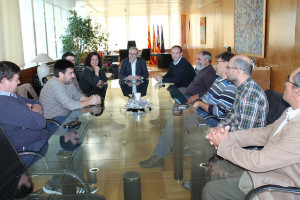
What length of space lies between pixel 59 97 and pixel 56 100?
10 cm

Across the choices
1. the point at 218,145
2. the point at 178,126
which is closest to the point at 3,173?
the point at 218,145

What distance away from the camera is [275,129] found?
1615 millimetres

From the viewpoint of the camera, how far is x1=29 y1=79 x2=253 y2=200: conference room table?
1.43 meters

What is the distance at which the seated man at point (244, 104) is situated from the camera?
1.98 m

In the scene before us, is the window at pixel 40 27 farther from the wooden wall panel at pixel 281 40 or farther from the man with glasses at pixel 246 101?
the man with glasses at pixel 246 101

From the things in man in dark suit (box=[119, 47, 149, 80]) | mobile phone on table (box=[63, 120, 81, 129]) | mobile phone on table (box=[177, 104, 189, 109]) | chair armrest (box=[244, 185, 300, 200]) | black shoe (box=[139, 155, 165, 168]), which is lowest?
black shoe (box=[139, 155, 165, 168])

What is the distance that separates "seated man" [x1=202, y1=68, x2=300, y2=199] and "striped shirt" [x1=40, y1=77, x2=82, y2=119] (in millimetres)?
1753

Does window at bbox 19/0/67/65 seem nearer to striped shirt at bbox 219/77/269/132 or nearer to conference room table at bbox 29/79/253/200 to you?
conference room table at bbox 29/79/253/200

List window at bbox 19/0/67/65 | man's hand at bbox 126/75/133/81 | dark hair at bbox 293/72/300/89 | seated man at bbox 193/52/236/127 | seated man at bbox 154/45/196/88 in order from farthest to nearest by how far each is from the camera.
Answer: window at bbox 19/0/67/65
man's hand at bbox 126/75/133/81
seated man at bbox 154/45/196/88
seated man at bbox 193/52/236/127
dark hair at bbox 293/72/300/89

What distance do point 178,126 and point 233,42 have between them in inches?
225

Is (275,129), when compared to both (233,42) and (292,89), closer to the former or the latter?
(292,89)

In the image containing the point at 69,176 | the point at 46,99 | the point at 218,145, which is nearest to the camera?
the point at 69,176

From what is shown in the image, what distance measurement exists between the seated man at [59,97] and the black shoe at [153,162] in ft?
4.62

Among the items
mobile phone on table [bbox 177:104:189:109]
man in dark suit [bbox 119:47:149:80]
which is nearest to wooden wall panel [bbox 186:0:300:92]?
man in dark suit [bbox 119:47:149:80]
